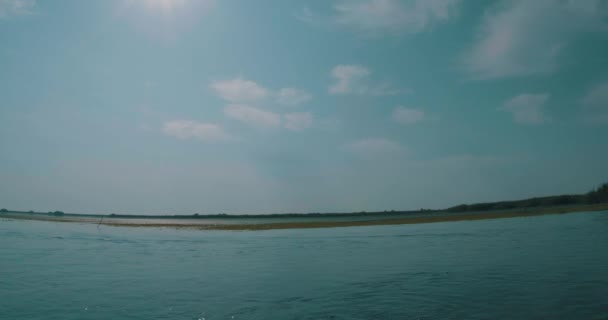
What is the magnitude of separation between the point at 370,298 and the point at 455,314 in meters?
3.76

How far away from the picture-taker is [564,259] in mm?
23688

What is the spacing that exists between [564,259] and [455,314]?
14121 millimetres

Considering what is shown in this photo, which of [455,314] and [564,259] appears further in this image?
[564,259]

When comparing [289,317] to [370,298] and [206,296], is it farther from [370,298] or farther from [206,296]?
[206,296]

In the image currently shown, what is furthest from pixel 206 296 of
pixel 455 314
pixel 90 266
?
pixel 90 266

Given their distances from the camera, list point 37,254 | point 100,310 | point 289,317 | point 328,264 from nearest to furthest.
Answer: point 289,317, point 100,310, point 328,264, point 37,254

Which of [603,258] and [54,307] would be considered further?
[603,258]

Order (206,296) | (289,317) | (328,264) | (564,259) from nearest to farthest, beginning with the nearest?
(289,317) < (206,296) < (564,259) < (328,264)

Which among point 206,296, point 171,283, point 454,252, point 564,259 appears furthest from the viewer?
point 454,252

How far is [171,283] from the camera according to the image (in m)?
21.9

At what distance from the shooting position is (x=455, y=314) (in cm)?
1361

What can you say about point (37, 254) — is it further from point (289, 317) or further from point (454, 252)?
point (454, 252)

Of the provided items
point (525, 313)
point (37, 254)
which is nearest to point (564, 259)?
point (525, 313)

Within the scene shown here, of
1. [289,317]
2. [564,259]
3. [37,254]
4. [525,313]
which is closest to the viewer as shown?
[525,313]
